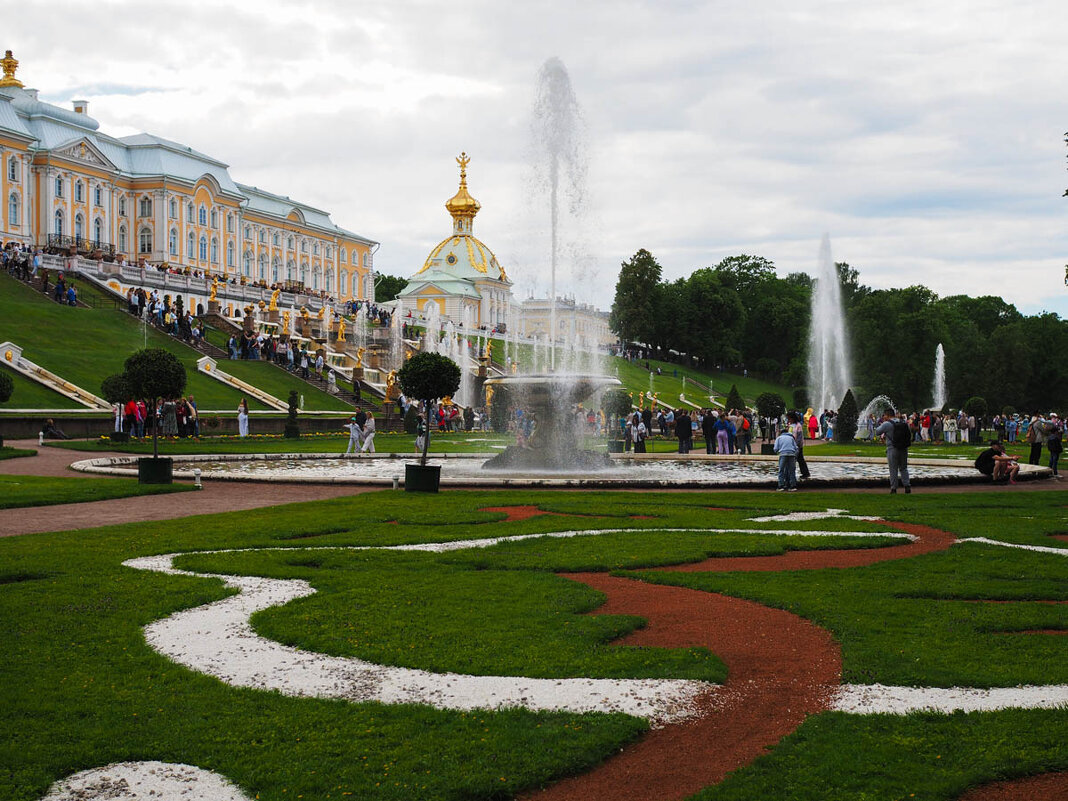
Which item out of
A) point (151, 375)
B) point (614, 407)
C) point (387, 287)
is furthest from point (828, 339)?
point (387, 287)

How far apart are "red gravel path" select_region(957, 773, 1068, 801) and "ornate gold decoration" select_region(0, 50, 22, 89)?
266 feet

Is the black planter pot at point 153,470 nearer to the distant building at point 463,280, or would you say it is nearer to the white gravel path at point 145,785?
the white gravel path at point 145,785

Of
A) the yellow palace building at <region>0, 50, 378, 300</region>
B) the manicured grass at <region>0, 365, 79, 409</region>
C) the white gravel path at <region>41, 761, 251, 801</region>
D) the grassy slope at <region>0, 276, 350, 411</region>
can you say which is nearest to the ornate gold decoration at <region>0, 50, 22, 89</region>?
the yellow palace building at <region>0, 50, 378, 300</region>

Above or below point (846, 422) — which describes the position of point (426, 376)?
above

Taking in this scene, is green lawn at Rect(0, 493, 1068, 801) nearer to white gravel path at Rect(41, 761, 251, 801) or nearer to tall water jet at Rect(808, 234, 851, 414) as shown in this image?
white gravel path at Rect(41, 761, 251, 801)

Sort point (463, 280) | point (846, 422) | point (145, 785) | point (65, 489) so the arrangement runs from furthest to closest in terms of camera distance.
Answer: point (463, 280)
point (846, 422)
point (65, 489)
point (145, 785)

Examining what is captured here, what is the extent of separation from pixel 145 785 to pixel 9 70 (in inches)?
3199

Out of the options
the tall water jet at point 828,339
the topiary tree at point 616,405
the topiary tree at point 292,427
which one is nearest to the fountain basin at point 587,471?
the topiary tree at point 292,427

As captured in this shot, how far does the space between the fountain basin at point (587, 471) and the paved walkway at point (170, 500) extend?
0.34m

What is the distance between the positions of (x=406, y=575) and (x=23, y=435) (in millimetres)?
24825

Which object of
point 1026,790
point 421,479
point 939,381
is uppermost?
point 939,381

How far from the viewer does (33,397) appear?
32.5 metres

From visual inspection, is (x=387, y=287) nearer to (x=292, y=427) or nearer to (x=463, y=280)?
(x=463, y=280)

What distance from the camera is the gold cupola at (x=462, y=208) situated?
116 m
